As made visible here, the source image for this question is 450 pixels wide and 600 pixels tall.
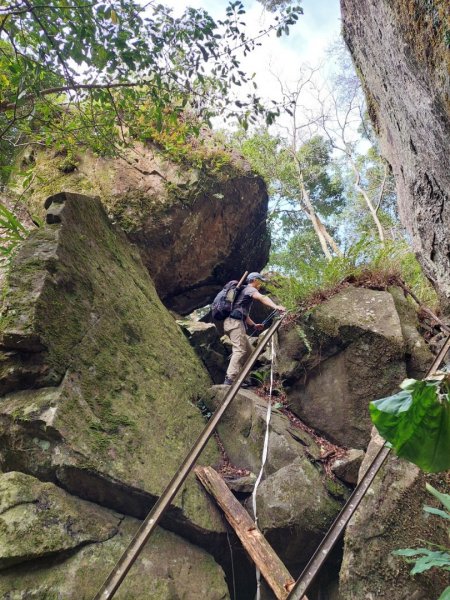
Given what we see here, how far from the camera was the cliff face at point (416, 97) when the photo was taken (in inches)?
90.7

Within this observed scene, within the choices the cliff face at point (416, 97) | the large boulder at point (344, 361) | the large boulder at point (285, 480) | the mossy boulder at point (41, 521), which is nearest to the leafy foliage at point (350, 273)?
the large boulder at point (344, 361)

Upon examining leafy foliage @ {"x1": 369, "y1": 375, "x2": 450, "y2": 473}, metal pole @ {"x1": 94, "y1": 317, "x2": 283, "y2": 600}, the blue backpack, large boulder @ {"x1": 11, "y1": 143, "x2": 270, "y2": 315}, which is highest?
large boulder @ {"x1": 11, "y1": 143, "x2": 270, "y2": 315}

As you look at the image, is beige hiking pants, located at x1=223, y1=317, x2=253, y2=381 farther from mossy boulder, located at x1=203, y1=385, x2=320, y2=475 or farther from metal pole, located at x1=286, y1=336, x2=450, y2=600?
metal pole, located at x1=286, y1=336, x2=450, y2=600

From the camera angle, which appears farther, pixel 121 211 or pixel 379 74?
pixel 121 211

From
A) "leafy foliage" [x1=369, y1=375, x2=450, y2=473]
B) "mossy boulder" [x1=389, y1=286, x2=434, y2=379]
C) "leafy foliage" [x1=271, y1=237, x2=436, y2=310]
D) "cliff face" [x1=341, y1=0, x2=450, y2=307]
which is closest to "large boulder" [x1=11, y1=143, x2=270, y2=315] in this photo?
"leafy foliage" [x1=271, y1=237, x2=436, y2=310]

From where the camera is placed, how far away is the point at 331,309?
6.24 meters

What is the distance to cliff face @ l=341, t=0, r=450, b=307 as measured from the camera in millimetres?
2303

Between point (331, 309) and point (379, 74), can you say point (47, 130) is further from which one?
point (331, 309)

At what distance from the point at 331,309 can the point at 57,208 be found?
415 cm

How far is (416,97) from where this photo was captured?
2.75 metres

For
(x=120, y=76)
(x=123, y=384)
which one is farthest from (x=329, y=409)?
(x=120, y=76)

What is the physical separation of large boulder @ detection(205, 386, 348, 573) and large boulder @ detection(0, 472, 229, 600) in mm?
876

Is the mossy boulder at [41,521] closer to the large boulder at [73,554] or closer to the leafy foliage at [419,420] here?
the large boulder at [73,554]

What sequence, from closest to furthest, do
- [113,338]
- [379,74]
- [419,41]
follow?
[419,41] < [379,74] < [113,338]
